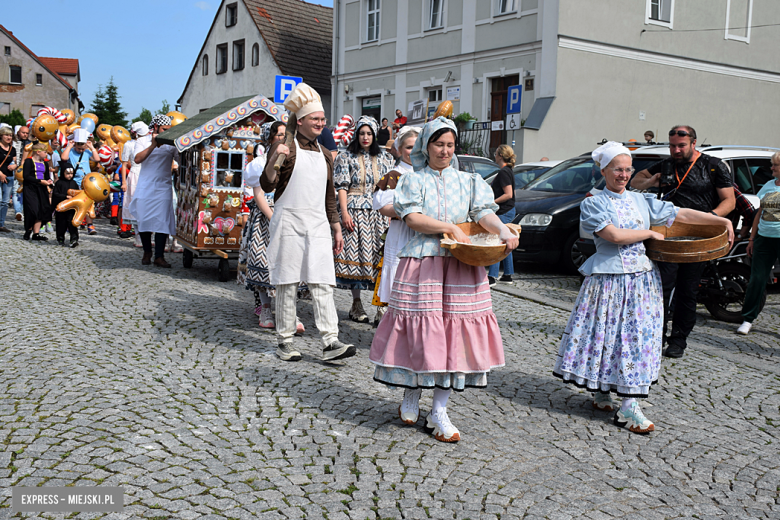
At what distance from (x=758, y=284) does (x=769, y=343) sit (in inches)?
26.3

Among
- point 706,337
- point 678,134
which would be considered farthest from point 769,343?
point 678,134

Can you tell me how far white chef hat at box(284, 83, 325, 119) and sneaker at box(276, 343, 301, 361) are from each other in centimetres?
178

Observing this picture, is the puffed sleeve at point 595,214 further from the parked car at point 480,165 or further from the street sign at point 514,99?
the street sign at point 514,99

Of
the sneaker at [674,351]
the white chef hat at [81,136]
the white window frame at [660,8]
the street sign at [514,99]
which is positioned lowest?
the sneaker at [674,351]

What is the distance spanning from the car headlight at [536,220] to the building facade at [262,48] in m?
24.3

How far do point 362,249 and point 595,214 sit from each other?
2.98m

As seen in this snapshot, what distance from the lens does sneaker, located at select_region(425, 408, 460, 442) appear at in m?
4.25

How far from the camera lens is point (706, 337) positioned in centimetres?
750

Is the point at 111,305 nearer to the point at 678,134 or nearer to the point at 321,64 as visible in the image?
the point at 678,134

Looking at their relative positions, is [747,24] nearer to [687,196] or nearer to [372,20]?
[372,20]

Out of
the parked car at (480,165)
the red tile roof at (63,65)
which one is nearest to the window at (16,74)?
the red tile roof at (63,65)

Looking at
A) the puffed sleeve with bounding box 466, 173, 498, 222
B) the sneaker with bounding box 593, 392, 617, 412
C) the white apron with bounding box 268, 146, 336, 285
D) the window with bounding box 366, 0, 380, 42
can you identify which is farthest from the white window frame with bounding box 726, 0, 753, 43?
the puffed sleeve with bounding box 466, 173, 498, 222

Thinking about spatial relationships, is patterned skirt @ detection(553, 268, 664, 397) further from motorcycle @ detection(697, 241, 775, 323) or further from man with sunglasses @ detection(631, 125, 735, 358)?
motorcycle @ detection(697, 241, 775, 323)

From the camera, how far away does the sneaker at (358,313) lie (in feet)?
24.9
